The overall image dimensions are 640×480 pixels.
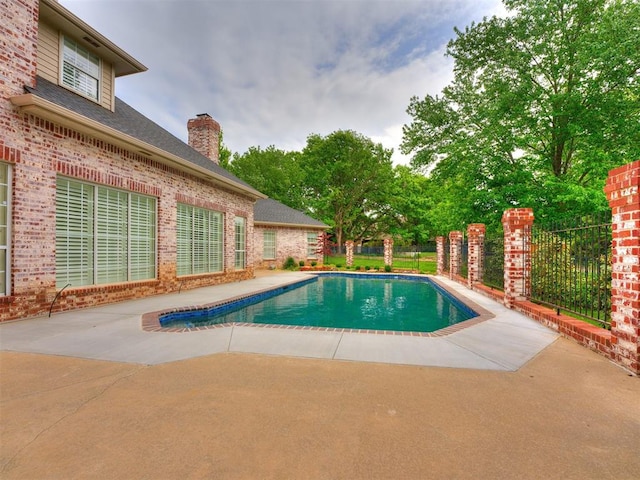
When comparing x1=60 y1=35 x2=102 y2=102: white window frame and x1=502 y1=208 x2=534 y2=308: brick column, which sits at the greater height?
x1=60 y1=35 x2=102 y2=102: white window frame

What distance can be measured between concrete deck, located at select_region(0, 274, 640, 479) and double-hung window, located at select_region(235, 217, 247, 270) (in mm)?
9244

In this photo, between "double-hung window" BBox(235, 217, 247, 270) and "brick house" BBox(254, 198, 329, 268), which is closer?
"double-hung window" BBox(235, 217, 247, 270)

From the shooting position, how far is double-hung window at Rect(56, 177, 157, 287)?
651 centimetres

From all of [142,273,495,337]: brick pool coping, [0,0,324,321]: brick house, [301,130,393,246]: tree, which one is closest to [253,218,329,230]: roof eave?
[0,0,324,321]: brick house

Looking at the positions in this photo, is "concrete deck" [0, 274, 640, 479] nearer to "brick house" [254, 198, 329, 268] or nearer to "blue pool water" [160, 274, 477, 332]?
"blue pool water" [160, 274, 477, 332]

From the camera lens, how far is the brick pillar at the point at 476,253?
10.7 metres

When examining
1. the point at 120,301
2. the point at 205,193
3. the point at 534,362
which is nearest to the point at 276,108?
the point at 205,193

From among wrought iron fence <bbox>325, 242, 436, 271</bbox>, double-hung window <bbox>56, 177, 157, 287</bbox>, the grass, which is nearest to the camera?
double-hung window <bbox>56, 177, 157, 287</bbox>

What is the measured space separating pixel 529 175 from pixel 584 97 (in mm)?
3436

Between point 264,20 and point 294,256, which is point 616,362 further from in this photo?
point 294,256

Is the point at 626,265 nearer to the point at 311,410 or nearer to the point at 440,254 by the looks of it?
the point at 311,410

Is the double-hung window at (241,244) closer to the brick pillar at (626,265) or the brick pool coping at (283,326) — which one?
the brick pool coping at (283,326)

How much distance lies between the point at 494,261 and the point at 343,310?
492cm

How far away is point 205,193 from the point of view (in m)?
11.0
